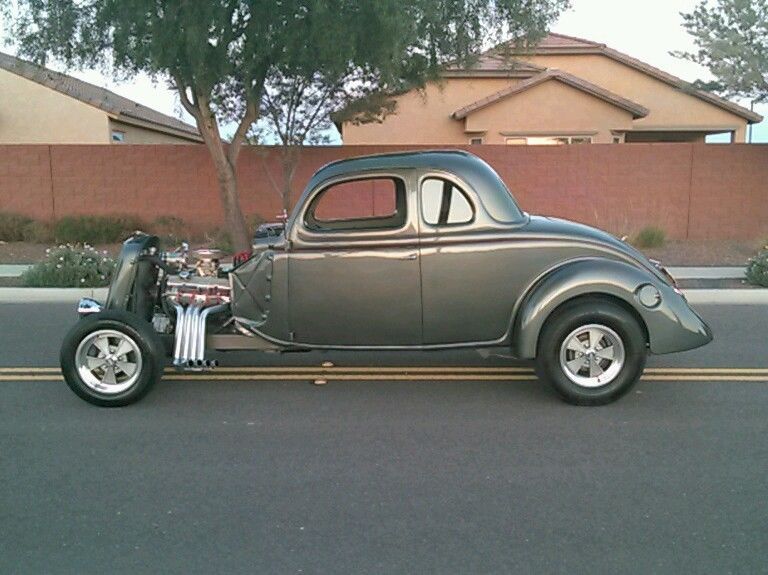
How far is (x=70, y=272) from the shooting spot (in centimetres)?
1195

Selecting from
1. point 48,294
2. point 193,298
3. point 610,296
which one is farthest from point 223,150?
point 610,296

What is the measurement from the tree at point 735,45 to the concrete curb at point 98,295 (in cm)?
727

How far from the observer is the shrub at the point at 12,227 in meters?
16.9

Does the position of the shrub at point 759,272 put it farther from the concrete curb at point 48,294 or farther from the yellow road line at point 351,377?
the concrete curb at point 48,294

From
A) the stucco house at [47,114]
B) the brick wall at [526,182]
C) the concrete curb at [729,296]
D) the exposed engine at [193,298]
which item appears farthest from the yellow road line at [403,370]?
the stucco house at [47,114]

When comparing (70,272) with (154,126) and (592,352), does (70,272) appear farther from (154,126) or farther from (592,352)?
(154,126)

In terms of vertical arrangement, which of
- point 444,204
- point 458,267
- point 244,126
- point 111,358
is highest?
point 244,126

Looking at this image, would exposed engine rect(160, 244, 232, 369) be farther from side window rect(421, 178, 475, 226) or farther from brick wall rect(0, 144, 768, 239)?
brick wall rect(0, 144, 768, 239)

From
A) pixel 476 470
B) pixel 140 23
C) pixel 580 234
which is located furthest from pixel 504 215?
pixel 140 23

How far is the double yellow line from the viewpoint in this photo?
22.1 ft

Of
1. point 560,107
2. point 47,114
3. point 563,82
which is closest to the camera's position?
point 563,82

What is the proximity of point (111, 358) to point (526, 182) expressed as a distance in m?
14.0

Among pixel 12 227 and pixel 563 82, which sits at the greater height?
pixel 563 82

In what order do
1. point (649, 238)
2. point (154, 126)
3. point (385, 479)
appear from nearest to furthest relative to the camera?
point (385, 479) < point (649, 238) < point (154, 126)
